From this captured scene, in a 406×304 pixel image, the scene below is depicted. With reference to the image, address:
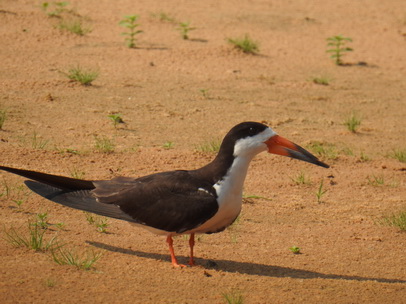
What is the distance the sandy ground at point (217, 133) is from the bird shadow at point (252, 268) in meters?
0.02

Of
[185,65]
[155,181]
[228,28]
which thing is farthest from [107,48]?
[155,181]

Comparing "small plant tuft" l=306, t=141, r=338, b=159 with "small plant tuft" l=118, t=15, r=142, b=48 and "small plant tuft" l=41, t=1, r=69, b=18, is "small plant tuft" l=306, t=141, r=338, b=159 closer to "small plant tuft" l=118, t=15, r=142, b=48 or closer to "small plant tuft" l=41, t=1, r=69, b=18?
"small plant tuft" l=118, t=15, r=142, b=48

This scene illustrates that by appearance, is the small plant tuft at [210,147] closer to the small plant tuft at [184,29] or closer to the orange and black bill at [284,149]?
the orange and black bill at [284,149]

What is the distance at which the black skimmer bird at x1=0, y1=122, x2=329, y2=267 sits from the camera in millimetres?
5840

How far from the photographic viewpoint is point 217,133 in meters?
9.62

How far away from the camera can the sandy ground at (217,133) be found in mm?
5809

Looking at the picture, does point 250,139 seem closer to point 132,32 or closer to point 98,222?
point 98,222

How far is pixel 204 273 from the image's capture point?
589cm

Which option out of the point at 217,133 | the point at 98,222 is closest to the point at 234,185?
the point at 98,222

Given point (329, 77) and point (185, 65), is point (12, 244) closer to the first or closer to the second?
point (185, 65)

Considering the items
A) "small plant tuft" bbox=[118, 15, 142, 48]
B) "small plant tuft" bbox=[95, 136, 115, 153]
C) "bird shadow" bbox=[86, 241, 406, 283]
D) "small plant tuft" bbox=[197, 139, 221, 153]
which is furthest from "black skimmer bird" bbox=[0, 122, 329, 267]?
"small plant tuft" bbox=[118, 15, 142, 48]

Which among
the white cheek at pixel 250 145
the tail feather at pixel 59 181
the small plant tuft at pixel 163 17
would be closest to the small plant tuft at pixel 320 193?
the white cheek at pixel 250 145

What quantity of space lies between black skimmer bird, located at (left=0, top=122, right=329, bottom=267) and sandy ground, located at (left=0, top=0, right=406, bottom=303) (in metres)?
0.37

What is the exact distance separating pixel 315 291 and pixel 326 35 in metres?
9.43
